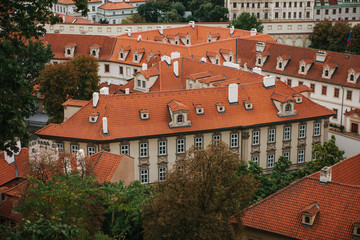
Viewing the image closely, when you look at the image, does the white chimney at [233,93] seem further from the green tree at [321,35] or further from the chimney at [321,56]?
the green tree at [321,35]

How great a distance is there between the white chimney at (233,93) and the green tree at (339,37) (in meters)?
57.8

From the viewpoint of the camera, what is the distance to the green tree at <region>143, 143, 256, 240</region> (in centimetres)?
3303

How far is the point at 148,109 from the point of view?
58.1 meters

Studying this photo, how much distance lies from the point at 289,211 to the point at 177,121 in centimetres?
2102

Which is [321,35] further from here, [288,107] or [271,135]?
[271,135]

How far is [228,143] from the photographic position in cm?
6028

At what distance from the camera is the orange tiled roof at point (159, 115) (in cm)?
5675

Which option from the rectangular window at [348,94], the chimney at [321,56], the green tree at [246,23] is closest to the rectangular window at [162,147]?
the rectangular window at [348,94]

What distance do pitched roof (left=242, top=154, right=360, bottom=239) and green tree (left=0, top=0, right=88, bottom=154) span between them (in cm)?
1510

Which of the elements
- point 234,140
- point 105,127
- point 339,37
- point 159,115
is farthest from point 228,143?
point 339,37

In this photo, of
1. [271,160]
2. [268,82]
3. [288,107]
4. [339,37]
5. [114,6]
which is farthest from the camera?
[114,6]

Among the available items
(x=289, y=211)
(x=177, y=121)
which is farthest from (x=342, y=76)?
(x=289, y=211)

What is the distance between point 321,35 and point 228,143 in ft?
207

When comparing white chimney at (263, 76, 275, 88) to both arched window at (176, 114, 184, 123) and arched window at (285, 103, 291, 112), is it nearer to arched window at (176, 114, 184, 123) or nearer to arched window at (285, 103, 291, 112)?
arched window at (285, 103, 291, 112)
